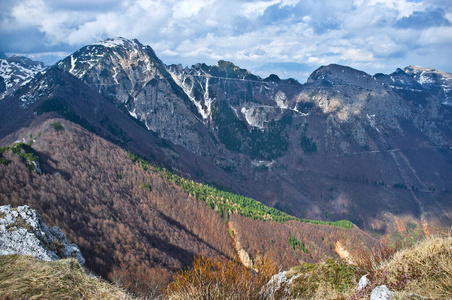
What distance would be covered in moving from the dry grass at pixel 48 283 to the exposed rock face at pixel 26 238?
11.5m

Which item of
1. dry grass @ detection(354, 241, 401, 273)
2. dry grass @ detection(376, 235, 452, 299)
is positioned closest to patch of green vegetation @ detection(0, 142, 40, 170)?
dry grass @ detection(354, 241, 401, 273)

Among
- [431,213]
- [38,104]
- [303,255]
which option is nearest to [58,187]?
[303,255]

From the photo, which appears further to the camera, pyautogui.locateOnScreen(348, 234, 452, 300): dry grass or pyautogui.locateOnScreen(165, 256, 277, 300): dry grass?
pyautogui.locateOnScreen(165, 256, 277, 300): dry grass

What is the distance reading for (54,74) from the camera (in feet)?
562

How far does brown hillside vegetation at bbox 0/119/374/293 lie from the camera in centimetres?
5119

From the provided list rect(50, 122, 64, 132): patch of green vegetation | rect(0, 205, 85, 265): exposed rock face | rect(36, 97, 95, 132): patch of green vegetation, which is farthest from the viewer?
rect(36, 97, 95, 132): patch of green vegetation

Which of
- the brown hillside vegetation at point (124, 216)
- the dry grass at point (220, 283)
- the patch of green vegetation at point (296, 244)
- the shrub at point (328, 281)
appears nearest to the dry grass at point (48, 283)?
the dry grass at point (220, 283)

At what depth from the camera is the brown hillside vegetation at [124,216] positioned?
51.2 m

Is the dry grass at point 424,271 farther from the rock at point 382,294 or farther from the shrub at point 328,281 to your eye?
the shrub at point 328,281

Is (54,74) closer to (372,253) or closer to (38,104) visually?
(38,104)

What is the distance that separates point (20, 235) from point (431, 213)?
25118 centimetres

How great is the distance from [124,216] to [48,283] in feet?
227

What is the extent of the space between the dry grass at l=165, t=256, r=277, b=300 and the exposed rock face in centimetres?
1692

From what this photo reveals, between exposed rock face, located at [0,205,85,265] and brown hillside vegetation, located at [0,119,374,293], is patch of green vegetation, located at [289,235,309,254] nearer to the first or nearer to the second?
brown hillside vegetation, located at [0,119,374,293]
